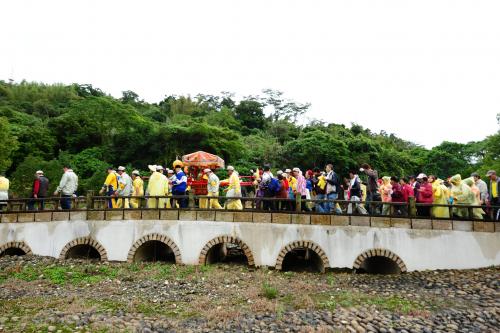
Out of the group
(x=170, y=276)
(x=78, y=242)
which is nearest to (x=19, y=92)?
(x=78, y=242)

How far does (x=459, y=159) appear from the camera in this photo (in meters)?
40.4

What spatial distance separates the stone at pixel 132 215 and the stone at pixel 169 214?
77 centimetres

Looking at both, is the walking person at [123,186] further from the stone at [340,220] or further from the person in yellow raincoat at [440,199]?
the person in yellow raincoat at [440,199]

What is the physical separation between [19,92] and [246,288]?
161 ft

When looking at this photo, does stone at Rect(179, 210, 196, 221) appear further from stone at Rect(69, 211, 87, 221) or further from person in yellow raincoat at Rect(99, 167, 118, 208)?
stone at Rect(69, 211, 87, 221)

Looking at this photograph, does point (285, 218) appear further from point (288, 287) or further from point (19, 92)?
point (19, 92)

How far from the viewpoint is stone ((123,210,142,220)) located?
13.8 metres

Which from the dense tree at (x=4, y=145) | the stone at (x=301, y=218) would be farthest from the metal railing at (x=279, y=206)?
the dense tree at (x=4, y=145)

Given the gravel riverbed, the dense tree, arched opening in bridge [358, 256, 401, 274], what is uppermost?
the dense tree

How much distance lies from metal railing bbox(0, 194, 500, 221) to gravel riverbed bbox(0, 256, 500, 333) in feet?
6.04

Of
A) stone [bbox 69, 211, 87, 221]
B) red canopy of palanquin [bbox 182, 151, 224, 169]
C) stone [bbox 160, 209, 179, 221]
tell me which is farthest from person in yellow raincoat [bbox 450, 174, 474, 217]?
stone [bbox 69, 211, 87, 221]

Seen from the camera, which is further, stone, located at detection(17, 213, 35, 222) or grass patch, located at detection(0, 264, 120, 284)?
stone, located at detection(17, 213, 35, 222)

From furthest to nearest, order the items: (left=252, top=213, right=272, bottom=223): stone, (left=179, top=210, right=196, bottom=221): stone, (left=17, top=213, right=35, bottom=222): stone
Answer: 1. (left=17, top=213, right=35, bottom=222): stone
2. (left=179, top=210, right=196, bottom=221): stone
3. (left=252, top=213, right=272, bottom=223): stone

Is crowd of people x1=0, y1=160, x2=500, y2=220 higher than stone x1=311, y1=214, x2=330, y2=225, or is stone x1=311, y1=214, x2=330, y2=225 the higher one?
crowd of people x1=0, y1=160, x2=500, y2=220
